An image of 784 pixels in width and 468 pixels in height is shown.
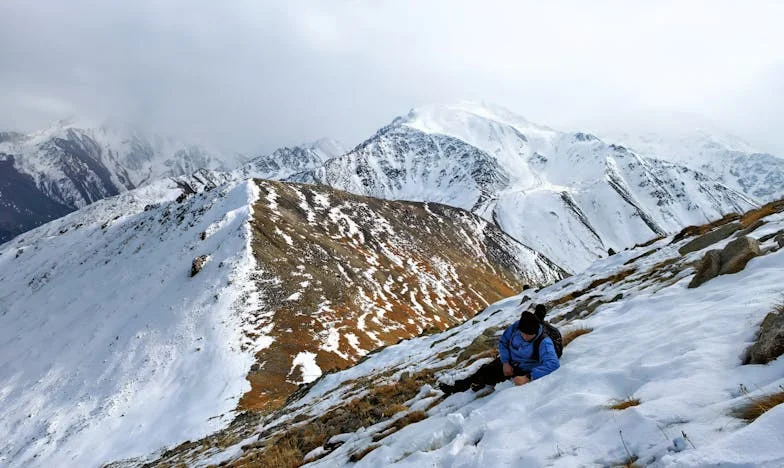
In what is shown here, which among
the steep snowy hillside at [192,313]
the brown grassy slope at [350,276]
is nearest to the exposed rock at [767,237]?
the brown grassy slope at [350,276]

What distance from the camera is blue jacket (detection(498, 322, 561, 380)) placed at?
9133 millimetres

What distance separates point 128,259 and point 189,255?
17691 millimetres

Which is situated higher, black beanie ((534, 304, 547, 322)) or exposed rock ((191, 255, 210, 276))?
exposed rock ((191, 255, 210, 276))

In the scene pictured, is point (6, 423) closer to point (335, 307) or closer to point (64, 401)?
point (64, 401)

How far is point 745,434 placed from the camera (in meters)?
4.14

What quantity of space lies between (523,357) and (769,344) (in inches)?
179

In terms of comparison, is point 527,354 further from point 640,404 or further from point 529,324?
point 640,404

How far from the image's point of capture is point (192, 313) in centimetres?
6331

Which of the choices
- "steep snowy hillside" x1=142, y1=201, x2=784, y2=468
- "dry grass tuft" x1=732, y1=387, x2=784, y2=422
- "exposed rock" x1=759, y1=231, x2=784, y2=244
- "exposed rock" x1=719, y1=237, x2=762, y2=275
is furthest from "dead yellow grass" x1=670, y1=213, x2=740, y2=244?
"dry grass tuft" x1=732, y1=387, x2=784, y2=422

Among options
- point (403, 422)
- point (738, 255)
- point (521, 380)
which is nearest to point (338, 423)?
point (403, 422)

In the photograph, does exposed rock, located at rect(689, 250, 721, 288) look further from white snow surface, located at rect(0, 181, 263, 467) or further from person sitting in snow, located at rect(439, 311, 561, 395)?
white snow surface, located at rect(0, 181, 263, 467)

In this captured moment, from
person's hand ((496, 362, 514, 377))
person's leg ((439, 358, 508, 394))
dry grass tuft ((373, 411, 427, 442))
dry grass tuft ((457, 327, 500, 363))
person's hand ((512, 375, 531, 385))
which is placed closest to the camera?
person's hand ((512, 375, 531, 385))

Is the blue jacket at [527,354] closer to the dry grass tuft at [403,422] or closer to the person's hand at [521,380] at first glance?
the person's hand at [521,380]

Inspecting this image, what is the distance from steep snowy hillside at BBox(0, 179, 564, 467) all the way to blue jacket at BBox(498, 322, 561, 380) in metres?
34.9
